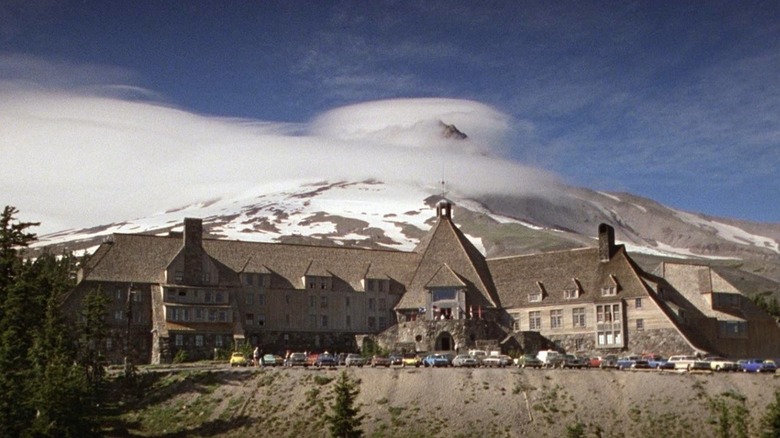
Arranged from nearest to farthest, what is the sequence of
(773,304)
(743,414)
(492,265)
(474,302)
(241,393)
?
(743,414) < (241,393) < (474,302) < (492,265) < (773,304)

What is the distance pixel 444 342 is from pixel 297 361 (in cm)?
2411

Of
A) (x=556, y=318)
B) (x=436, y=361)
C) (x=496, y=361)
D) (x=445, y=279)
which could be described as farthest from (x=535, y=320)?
(x=436, y=361)

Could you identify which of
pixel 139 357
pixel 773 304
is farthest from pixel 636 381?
pixel 773 304

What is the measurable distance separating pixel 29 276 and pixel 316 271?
38.7 m

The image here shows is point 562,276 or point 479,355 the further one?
point 562,276

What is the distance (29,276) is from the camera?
90.9 m

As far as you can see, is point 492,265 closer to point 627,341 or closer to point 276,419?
point 627,341

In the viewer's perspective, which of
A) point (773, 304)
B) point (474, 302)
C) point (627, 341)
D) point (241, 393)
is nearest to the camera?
point (241, 393)

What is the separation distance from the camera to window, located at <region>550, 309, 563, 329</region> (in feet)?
375

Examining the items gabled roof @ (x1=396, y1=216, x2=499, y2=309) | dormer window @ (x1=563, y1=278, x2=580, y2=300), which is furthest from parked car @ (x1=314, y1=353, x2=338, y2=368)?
dormer window @ (x1=563, y1=278, x2=580, y2=300)

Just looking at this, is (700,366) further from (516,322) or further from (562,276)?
(516,322)

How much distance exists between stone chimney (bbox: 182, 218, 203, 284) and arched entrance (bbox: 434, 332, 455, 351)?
26.8m

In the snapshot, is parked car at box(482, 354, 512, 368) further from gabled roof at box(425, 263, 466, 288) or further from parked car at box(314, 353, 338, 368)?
gabled roof at box(425, 263, 466, 288)

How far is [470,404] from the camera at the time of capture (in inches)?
3159
